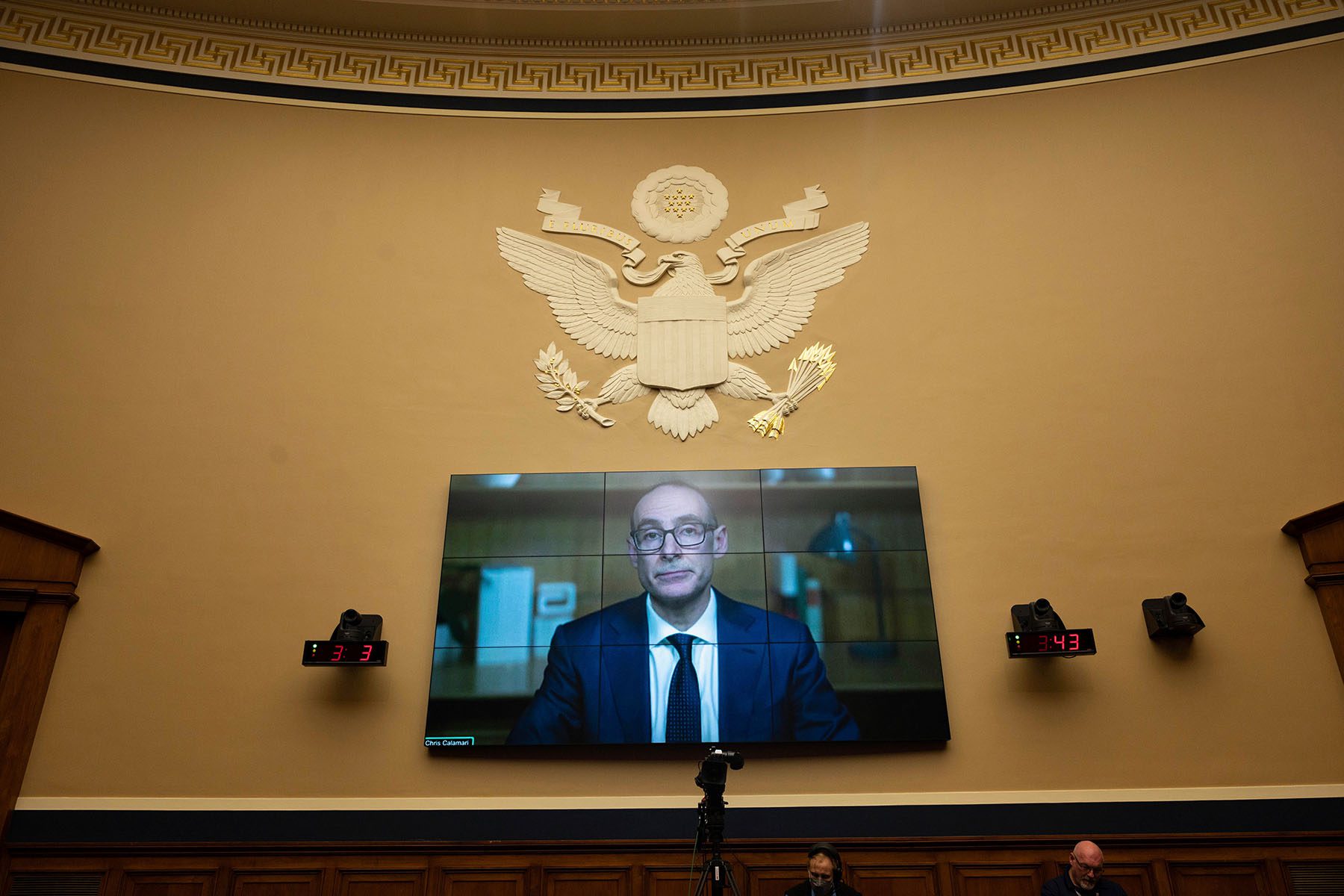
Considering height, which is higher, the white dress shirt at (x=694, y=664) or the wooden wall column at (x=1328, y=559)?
the wooden wall column at (x=1328, y=559)

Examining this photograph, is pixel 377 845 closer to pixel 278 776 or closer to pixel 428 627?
pixel 278 776

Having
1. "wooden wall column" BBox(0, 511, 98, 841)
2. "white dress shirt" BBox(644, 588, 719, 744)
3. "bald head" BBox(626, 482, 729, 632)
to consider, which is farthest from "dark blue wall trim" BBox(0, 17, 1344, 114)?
"white dress shirt" BBox(644, 588, 719, 744)

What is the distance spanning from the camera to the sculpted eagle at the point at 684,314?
629 cm

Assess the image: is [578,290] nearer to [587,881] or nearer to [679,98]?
[679,98]

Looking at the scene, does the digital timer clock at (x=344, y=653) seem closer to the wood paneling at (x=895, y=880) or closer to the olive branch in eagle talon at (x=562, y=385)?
the olive branch in eagle talon at (x=562, y=385)

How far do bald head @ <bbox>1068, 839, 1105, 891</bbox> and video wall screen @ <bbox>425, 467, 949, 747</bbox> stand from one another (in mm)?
1019

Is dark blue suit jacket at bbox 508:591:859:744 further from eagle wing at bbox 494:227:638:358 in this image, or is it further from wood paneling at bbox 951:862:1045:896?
eagle wing at bbox 494:227:638:358

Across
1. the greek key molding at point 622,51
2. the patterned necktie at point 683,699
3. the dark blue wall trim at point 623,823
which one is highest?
the greek key molding at point 622,51

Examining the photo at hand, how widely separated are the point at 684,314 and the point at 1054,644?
10.3 ft

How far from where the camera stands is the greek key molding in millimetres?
7121

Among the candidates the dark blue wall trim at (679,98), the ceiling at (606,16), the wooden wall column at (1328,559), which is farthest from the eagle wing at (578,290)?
the wooden wall column at (1328,559)

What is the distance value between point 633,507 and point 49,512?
362cm

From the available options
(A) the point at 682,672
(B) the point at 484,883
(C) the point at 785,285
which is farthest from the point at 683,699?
(C) the point at 785,285

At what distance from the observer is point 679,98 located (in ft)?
24.2
